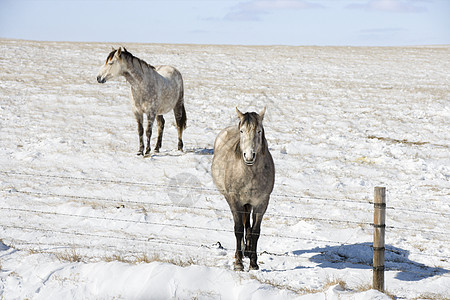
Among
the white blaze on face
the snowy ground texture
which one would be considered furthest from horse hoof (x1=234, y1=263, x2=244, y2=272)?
the white blaze on face

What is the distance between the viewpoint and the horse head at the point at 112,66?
36.9 feet

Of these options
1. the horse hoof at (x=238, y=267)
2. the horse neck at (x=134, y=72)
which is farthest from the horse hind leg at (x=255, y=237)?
the horse neck at (x=134, y=72)

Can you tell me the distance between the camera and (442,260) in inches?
260

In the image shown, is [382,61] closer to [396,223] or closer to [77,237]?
[396,223]

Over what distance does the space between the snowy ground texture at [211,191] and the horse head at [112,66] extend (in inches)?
83.2

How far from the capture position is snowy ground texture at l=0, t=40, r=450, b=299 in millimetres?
5527

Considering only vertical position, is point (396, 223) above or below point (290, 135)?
below

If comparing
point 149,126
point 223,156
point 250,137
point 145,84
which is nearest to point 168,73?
point 145,84

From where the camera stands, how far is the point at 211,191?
32.0ft

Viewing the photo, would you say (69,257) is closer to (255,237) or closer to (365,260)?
(255,237)

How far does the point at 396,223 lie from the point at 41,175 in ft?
23.9

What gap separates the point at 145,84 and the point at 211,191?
3685 millimetres

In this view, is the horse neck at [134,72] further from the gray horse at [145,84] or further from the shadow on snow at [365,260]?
the shadow on snow at [365,260]

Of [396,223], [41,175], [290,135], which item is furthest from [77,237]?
[290,135]
